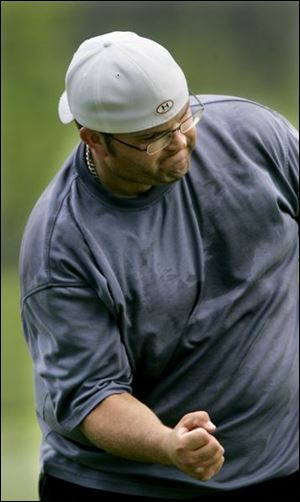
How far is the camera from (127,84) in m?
3.40

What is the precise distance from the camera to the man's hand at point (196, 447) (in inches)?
122

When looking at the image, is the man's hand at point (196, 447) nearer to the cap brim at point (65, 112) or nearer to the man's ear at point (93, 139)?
the man's ear at point (93, 139)

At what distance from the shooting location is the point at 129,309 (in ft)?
11.7

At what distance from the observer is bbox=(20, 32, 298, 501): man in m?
3.44

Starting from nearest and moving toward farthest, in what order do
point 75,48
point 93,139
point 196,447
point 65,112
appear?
point 196,447 < point 93,139 < point 65,112 < point 75,48

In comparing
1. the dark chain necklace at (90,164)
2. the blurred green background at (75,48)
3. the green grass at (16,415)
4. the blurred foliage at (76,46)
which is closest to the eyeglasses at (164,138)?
the dark chain necklace at (90,164)

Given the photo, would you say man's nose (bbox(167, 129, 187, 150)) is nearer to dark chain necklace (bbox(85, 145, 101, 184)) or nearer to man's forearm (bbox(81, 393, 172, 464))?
dark chain necklace (bbox(85, 145, 101, 184))

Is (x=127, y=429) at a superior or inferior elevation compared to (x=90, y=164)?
inferior

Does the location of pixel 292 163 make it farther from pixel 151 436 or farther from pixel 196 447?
pixel 196 447

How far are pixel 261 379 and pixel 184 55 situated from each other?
1012 cm

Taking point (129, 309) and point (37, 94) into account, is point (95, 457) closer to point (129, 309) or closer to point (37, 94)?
point (129, 309)

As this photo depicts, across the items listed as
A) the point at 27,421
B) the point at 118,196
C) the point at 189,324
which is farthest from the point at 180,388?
the point at 27,421

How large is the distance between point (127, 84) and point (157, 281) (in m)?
0.49

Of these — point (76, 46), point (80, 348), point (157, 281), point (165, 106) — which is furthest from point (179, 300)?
point (76, 46)
